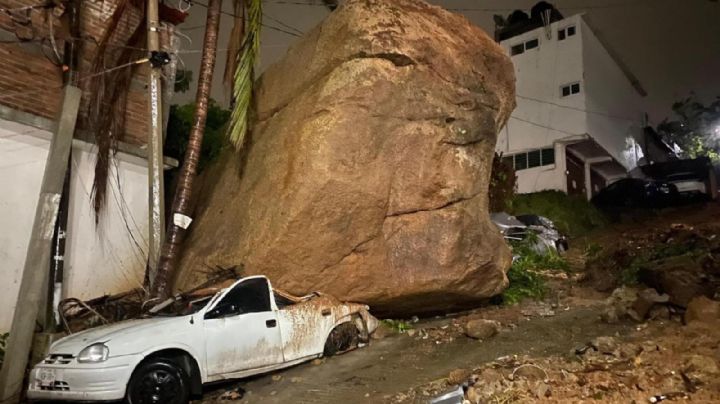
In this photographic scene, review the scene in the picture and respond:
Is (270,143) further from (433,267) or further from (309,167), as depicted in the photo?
(433,267)

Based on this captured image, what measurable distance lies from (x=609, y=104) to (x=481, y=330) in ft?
74.5

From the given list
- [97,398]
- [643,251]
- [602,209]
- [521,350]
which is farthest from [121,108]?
[602,209]

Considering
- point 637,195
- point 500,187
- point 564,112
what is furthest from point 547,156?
point 500,187

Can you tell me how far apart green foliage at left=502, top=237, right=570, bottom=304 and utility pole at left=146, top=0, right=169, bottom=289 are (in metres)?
7.03

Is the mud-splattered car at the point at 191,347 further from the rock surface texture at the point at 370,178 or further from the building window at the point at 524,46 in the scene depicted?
the building window at the point at 524,46

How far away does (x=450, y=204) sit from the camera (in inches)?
401

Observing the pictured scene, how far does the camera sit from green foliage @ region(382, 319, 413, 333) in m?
9.80

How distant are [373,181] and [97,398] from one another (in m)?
5.40

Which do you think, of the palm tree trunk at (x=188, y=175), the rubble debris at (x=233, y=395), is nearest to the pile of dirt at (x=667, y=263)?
the rubble debris at (x=233, y=395)

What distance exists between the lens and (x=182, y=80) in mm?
14984

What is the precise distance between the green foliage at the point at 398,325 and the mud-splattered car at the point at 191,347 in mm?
1316

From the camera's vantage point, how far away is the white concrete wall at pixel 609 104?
998 inches

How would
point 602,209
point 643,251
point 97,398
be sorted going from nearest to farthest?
point 97,398
point 643,251
point 602,209

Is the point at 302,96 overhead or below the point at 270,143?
overhead
